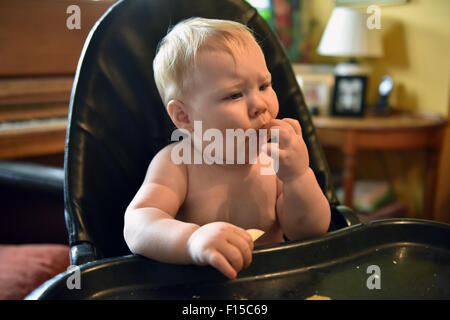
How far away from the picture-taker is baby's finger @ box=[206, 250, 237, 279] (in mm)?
529

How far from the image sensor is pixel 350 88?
7.36ft

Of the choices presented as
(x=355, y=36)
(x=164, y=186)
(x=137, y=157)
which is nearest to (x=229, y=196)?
(x=164, y=186)

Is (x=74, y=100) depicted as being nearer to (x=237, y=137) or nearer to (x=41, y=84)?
(x=237, y=137)

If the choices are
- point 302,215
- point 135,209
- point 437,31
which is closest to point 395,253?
point 302,215

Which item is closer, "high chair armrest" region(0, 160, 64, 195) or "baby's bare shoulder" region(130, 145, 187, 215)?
"baby's bare shoulder" region(130, 145, 187, 215)

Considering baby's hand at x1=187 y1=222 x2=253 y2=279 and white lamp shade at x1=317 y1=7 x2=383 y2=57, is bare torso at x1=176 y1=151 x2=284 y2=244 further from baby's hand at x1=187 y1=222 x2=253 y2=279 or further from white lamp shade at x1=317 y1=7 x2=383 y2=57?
white lamp shade at x1=317 y1=7 x2=383 y2=57

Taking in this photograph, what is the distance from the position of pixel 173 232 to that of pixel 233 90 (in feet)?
0.77

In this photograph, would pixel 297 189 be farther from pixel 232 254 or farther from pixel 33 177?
pixel 33 177

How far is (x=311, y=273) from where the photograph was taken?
658mm

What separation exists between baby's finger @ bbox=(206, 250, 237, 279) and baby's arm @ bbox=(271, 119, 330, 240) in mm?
199

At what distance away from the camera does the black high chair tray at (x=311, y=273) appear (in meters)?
0.59

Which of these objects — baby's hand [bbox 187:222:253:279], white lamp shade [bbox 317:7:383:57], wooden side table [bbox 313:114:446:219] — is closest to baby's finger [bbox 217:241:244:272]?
baby's hand [bbox 187:222:253:279]

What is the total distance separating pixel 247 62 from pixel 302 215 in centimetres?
27

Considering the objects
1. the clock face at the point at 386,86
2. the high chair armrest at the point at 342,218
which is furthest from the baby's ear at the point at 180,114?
the clock face at the point at 386,86
